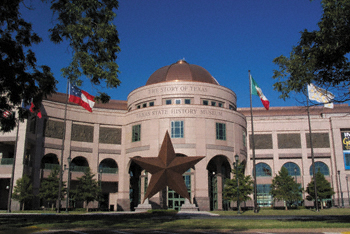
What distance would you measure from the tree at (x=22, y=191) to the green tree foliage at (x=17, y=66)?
28031 mm

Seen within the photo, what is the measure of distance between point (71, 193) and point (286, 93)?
1555 inches

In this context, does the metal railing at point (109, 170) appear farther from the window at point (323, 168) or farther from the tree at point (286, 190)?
the window at point (323, 168)

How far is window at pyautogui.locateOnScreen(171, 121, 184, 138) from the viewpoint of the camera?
49969mm

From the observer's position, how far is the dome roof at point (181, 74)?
56.7 metres

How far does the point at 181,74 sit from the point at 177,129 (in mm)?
11073

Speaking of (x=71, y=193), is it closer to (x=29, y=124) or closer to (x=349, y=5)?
(x=29, y=124)

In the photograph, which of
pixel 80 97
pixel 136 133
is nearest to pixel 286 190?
pixel 136 133

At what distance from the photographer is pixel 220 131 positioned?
5184 centimetres

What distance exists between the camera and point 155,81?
57.9 m

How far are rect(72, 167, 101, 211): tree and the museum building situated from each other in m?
3.53

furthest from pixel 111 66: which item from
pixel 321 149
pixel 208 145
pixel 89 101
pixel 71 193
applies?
pixel 321 149

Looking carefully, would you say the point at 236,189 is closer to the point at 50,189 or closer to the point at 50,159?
the point at 50,189

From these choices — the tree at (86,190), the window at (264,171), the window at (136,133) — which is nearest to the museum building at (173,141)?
the window at (136,133)

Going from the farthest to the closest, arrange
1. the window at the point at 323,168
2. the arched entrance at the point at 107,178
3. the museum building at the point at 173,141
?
the window at the point at 323,168
the arched entrance at the point at 107,178
the museum building at the point at 173,141
